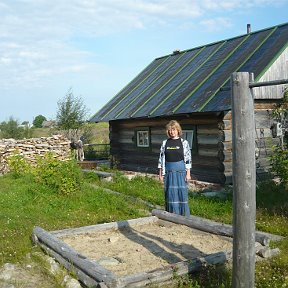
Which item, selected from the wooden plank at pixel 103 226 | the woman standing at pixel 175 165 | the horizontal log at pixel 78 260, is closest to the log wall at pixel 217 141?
the woman standing at pixel 175 165

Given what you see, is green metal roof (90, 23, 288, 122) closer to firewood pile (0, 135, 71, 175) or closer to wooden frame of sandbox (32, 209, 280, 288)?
firewood pile (0, 135, 71, 175)

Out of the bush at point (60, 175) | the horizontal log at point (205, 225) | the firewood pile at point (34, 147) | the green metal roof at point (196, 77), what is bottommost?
the horizontal log at point (205, 225)

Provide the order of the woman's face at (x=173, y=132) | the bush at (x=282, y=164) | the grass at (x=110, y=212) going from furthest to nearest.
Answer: the bush at (x=282, y=164) → the woman's face at (x=173, y=132) → the grass at (x=110, y=212)

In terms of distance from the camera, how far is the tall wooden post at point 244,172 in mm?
4113

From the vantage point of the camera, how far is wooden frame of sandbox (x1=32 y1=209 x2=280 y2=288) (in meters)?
4.65

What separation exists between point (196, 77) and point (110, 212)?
6952 mm

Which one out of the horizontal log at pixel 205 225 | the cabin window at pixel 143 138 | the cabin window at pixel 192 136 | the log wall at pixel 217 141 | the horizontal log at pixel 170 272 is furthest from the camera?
the cabin window at pixel 143 138

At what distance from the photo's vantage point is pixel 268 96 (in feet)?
39.9

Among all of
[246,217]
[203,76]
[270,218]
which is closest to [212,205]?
[270,218]

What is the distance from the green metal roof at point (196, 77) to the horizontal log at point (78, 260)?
20.4 feet

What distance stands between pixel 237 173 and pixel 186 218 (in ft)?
10.4

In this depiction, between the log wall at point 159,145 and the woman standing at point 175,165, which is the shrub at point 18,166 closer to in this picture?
the log wall at point 159,145

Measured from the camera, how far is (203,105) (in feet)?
38.7

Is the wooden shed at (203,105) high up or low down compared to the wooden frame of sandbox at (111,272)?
up
